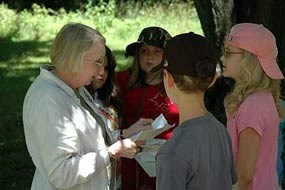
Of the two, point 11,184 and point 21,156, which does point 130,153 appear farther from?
point 21,156

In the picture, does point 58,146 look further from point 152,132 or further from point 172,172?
point 172,172

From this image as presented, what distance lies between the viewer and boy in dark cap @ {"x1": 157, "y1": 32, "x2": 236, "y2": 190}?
249 cm

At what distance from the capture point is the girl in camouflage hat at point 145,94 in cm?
398

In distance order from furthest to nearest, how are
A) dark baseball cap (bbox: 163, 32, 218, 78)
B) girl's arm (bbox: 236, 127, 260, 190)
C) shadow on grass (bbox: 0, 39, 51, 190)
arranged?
shadow on grass (bbox: 0, 39, 51, 190) < girl's arm (bbox: 236, 127, 260, 190) < dark baseball cap (bbox: 163, 32, 218, 78)

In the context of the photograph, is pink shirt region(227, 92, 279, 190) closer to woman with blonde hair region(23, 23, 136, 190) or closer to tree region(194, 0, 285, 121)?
woman with blonde hair region(23, 23, 136, 190)

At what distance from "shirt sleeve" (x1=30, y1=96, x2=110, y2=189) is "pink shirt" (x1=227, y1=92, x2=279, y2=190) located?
74 centimetres

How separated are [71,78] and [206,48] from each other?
0.76 meters

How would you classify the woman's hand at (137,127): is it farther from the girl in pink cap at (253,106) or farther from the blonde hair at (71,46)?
the blonde hair at (71,46)

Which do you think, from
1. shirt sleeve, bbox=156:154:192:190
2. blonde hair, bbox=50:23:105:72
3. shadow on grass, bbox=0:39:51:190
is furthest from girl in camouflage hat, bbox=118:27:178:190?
shadow on grass, bbox=0:39:51:190

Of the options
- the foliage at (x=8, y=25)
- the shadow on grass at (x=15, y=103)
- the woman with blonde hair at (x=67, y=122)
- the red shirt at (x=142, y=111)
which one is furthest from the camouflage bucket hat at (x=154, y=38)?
the foliage at (x=8, y=25)

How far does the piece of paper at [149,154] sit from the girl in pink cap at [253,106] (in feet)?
1.43

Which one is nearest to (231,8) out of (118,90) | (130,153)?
(118,90)

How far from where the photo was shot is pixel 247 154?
10.2 feet

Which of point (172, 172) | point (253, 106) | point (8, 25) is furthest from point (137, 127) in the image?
point (8, 25)
